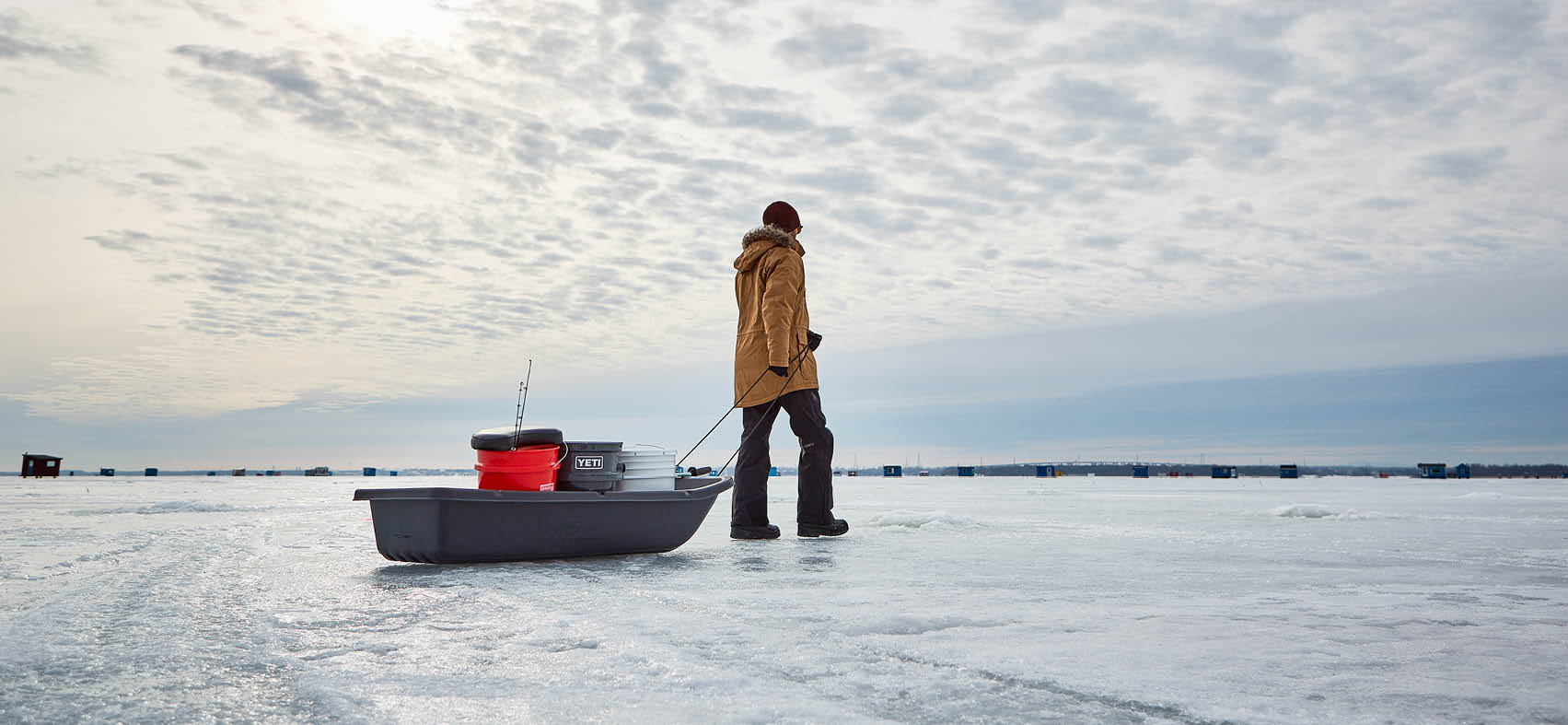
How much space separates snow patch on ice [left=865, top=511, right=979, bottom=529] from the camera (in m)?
7.41

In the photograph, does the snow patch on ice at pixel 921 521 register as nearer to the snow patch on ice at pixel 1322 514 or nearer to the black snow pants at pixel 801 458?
the black snow pants at pixel 801 458

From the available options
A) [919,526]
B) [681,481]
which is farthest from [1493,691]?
[919,526]

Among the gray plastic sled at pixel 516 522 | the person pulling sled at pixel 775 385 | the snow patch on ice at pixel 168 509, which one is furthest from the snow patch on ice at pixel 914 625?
the snow patch on ice at pixel 168 509

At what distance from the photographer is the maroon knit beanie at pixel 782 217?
6371mm

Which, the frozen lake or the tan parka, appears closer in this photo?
the frozen lake

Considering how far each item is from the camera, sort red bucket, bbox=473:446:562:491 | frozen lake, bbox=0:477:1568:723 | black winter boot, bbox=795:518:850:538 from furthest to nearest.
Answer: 1. black winter boot, bbox=795:518:850:538
2. red bucket, bbox=473:446:562:491
3. frozen lake, bbox=0:477:1568:723

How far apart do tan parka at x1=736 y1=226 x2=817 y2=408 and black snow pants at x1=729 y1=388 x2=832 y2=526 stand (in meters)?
0.11

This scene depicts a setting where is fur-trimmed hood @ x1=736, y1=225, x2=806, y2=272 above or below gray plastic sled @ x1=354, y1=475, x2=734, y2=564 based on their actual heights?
above

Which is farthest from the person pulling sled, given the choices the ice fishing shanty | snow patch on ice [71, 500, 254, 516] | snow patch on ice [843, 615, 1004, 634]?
the ice fishing shanty

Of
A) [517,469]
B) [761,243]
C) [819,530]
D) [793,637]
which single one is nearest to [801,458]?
[819,530]

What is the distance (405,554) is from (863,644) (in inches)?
113

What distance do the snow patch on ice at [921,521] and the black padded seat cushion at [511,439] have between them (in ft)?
11.6

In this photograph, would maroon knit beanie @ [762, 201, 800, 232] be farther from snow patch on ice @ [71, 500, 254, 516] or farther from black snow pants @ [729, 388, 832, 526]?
snow patch on ice @ [71, 500, 254, 516]

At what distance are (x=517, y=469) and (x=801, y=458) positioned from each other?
2.25 m
